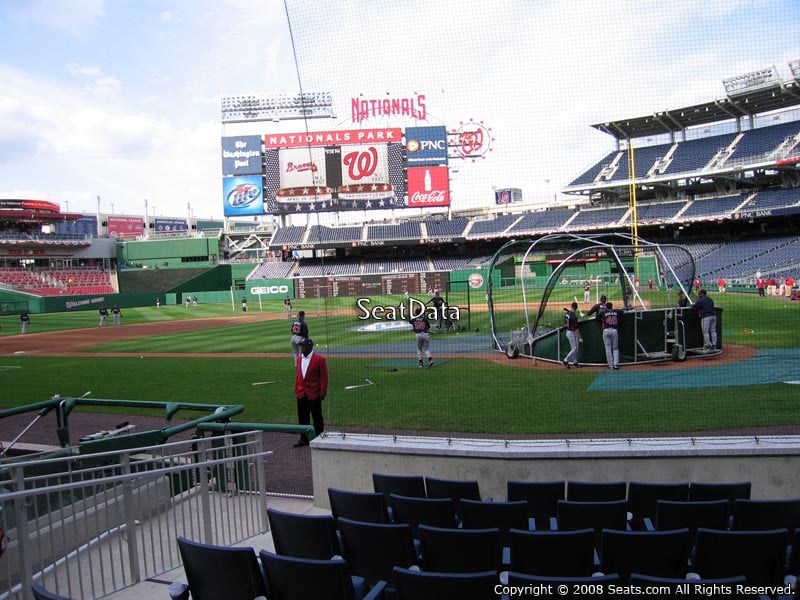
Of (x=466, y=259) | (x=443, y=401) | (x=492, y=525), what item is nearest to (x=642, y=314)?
(x=443, y=401)

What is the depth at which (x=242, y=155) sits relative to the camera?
54.4 metres

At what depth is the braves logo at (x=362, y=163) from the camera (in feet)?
156

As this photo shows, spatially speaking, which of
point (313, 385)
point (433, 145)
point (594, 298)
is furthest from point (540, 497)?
point (433, 145)

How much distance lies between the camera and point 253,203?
2146 inches

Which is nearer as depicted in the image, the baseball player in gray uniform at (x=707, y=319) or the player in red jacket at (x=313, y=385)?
the player in red jacket at (x=313, y=385)

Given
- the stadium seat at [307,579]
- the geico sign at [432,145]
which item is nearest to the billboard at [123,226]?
the geico sign at [432,145]

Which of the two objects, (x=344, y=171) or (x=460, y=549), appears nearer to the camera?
(x=460, y=549)

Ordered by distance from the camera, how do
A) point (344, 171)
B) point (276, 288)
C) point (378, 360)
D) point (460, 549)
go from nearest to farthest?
1. point (460, 549)
2. point (378, 360)
3. point (344, 171)
4. point (276, 288)

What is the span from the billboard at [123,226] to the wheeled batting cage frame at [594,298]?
81.0 meters

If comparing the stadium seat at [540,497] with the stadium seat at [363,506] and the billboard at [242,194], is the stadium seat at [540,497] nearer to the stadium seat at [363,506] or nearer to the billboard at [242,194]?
the stadium seat at [363,506]

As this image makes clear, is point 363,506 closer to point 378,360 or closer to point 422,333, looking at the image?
point 422,333

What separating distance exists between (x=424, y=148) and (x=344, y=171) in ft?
24.2

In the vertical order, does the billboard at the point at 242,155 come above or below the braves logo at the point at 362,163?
above

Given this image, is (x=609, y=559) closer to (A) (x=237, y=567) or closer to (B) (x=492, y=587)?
(B) (x=492, y=587)
